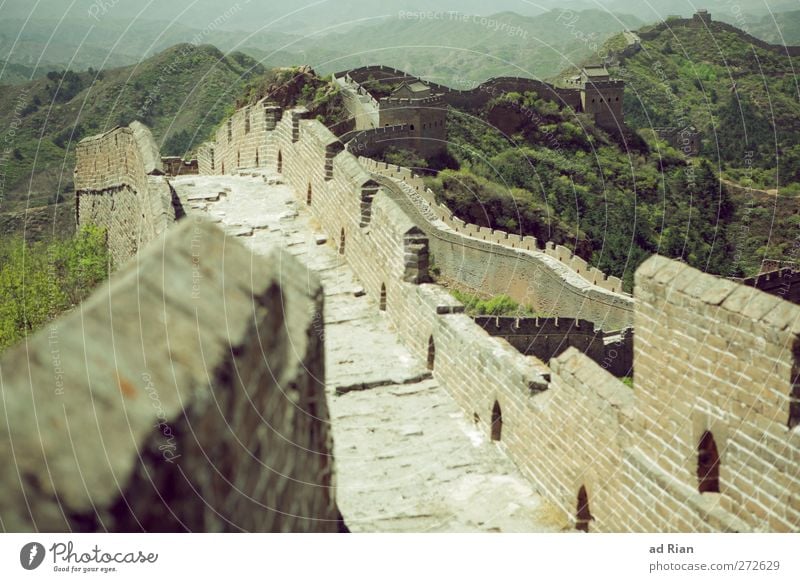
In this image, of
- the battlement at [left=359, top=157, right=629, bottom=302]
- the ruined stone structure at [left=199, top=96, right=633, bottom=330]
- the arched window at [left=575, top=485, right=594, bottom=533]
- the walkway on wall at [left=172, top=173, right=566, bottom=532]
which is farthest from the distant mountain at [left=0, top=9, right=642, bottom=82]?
the arched window at [left=575, top=485, right=594, bottom=533]

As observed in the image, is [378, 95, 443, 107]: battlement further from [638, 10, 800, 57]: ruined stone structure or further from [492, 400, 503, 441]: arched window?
[492, 400, 503, 441]: arched window

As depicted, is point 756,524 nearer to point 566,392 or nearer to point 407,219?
point 566,392

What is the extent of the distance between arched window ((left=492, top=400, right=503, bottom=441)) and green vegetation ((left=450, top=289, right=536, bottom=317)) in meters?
24.0

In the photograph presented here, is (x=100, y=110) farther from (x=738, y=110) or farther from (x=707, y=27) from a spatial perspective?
(x=707, y=27)

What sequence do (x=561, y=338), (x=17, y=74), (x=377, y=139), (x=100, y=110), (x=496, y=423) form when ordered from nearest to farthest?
(x=496, y=423), (x=561, y=338), (x=377, y=139), (x=100, y=110), (x=17, y=74)

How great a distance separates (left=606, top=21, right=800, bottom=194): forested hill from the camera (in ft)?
183

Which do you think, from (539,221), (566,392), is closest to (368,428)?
(566,392)

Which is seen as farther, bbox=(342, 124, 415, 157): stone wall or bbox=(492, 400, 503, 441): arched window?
bbox=(342, 124, 415, 157): stone wall

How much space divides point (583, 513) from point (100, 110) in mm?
49910

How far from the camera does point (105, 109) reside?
53.3 meters

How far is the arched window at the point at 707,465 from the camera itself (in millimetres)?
5785

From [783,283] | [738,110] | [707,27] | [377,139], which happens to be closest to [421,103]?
[377,139]

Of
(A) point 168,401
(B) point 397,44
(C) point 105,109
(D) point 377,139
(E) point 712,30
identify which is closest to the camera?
(A) point 168,401

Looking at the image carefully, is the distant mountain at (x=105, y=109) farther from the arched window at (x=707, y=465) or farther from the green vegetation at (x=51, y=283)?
the arched window at (x=707, y=465)
